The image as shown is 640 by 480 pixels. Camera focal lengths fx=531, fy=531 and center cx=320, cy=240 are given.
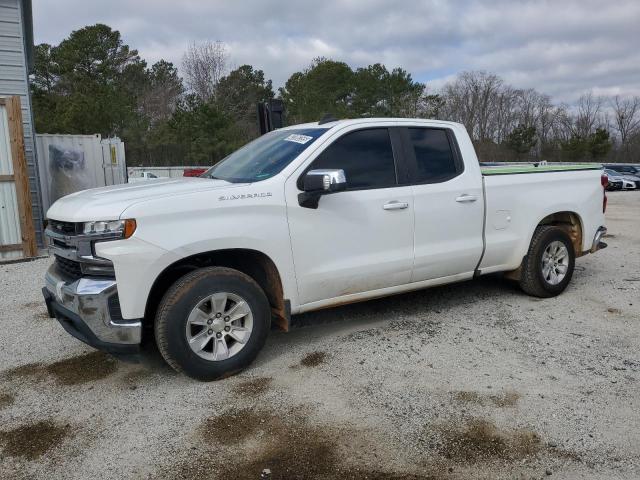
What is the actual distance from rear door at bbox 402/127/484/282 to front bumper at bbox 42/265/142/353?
98.0 inches

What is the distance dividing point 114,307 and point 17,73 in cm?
877

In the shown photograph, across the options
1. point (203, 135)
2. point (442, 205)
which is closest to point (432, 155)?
point (442, 205)

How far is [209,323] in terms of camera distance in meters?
3.85

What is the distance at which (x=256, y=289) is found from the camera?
3.96 metres

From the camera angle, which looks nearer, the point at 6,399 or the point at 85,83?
the point at 6,399

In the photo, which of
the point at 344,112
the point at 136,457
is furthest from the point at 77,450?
the point at 344,112

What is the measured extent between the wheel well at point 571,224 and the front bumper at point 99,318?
4.61m

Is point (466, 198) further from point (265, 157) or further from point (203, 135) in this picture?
point (203, 135)

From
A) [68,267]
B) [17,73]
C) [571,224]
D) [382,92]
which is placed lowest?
[571,224]

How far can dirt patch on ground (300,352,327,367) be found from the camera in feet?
14.1

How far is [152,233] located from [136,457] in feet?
4.58

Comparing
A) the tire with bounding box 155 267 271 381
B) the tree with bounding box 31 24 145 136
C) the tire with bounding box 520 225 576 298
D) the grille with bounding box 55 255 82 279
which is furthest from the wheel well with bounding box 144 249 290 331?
the tree with bounding box 31 24 145 136

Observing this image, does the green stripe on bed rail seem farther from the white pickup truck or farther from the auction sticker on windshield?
the auction sticker on windshield

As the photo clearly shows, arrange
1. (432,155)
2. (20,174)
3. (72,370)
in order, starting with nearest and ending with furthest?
(72,370)
(432,155)
(20,174)
